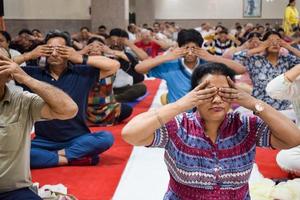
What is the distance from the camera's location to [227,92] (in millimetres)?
1991

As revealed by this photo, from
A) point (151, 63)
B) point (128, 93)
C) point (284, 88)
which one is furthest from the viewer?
point (128, 93)

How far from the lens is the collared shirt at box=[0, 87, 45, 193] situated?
2.29 meters

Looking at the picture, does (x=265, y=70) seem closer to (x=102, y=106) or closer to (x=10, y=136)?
(x=102, y=106)

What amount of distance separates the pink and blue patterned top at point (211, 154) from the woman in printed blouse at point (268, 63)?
2738 mm

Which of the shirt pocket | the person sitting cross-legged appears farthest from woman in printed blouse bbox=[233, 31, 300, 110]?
the shirt pocket

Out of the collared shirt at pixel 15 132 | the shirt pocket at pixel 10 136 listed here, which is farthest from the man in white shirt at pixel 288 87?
the shirt pocket at pixel 10 136

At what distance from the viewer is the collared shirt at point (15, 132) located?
2295mm

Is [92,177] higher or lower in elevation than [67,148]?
lower

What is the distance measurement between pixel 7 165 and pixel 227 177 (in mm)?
1035

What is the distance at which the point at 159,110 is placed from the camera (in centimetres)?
203

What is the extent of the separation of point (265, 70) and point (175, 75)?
950mm

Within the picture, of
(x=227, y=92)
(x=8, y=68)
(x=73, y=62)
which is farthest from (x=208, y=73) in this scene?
(x=73, y=62)

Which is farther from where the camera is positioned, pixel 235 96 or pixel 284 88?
pixel 284 88

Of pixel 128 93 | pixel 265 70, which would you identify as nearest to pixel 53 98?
pixel 265 70
